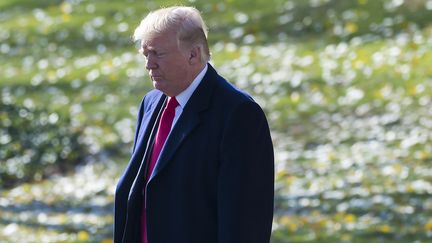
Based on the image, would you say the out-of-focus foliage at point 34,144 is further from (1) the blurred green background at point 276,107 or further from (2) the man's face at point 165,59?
(2) the man's face at point 165,59

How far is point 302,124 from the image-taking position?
448 inches

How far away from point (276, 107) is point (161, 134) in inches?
310

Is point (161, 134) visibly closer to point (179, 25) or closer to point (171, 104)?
point (171, 104)

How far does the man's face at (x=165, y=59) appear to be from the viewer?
3.79 m

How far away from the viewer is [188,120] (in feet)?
12.8

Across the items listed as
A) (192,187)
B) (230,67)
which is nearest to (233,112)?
(192,187)

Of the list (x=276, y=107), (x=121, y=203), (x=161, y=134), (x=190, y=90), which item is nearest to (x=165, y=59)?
(x=190, y=90)

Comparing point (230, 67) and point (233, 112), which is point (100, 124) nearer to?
point (230, 67)

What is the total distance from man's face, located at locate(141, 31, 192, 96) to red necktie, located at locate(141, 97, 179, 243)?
20 centimetres

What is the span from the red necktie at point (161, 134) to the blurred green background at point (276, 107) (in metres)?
4.36

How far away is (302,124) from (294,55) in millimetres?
2282

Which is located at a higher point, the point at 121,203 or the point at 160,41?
the point at 160,41

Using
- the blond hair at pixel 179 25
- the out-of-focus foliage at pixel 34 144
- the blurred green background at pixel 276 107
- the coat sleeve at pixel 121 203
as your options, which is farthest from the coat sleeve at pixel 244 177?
the out-of-focus foliage at pixel 34 144

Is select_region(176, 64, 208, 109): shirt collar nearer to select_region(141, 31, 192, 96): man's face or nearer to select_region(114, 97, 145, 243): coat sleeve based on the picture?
select_region(141, 31, 192, 96): man's face
